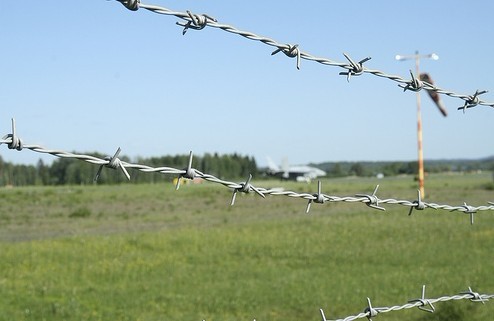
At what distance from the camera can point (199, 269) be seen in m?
12.4

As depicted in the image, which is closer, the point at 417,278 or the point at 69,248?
the point at 417,278

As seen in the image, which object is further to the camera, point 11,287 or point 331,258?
point 331,258

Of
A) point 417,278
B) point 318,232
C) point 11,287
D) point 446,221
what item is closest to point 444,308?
point 417,278

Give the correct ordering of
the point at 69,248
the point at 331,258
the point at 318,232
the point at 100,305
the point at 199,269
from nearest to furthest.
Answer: the point at 100,305, the point at 199,269, the point at 331,258, the point at 69,248, the point at 318,232

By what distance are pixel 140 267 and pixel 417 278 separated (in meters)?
4.84

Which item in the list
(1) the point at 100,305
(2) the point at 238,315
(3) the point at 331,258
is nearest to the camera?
(2) the point at 238,315

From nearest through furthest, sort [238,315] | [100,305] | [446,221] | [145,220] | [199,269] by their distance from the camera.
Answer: [238,315]
[100,305]
[199,269]
[446,221]
[145,220]

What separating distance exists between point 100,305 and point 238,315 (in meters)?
1.85

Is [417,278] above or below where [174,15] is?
below

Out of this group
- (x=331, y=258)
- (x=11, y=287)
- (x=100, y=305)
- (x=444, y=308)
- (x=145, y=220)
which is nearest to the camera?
(x=444, y=308)

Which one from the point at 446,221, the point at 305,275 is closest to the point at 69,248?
the point at 305,275

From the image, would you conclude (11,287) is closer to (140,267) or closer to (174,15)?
(140,267)

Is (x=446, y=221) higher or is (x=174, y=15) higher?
(x=174, y=15)

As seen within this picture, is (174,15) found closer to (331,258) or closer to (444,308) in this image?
(444,308)
